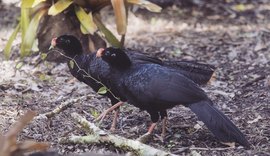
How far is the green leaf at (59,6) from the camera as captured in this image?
662 centimetres

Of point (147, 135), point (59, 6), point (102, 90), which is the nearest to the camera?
point (147, 135)

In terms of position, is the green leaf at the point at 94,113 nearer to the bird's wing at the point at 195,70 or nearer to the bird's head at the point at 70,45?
the bird's head at the point at 70,45

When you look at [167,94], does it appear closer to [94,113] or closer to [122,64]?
[122,64]

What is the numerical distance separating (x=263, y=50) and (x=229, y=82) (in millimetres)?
1485

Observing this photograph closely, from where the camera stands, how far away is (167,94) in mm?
4570

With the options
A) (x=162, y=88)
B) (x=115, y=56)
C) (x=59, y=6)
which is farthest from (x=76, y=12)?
(x=162, y=88)

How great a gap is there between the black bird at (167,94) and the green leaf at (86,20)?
1.89 m

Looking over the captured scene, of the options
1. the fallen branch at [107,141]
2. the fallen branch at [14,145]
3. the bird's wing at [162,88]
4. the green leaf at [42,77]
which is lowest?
the green leaf at [42,77]

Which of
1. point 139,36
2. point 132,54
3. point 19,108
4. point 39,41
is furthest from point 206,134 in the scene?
point 139,36

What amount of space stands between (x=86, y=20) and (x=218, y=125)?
9.58ft

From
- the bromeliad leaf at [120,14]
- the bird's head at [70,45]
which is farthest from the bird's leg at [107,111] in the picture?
the bromeliad leaf at [120,14]

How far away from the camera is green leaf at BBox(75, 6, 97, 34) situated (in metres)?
6.80

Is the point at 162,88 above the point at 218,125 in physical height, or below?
above

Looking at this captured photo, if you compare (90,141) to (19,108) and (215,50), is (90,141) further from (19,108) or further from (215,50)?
(215,50)
